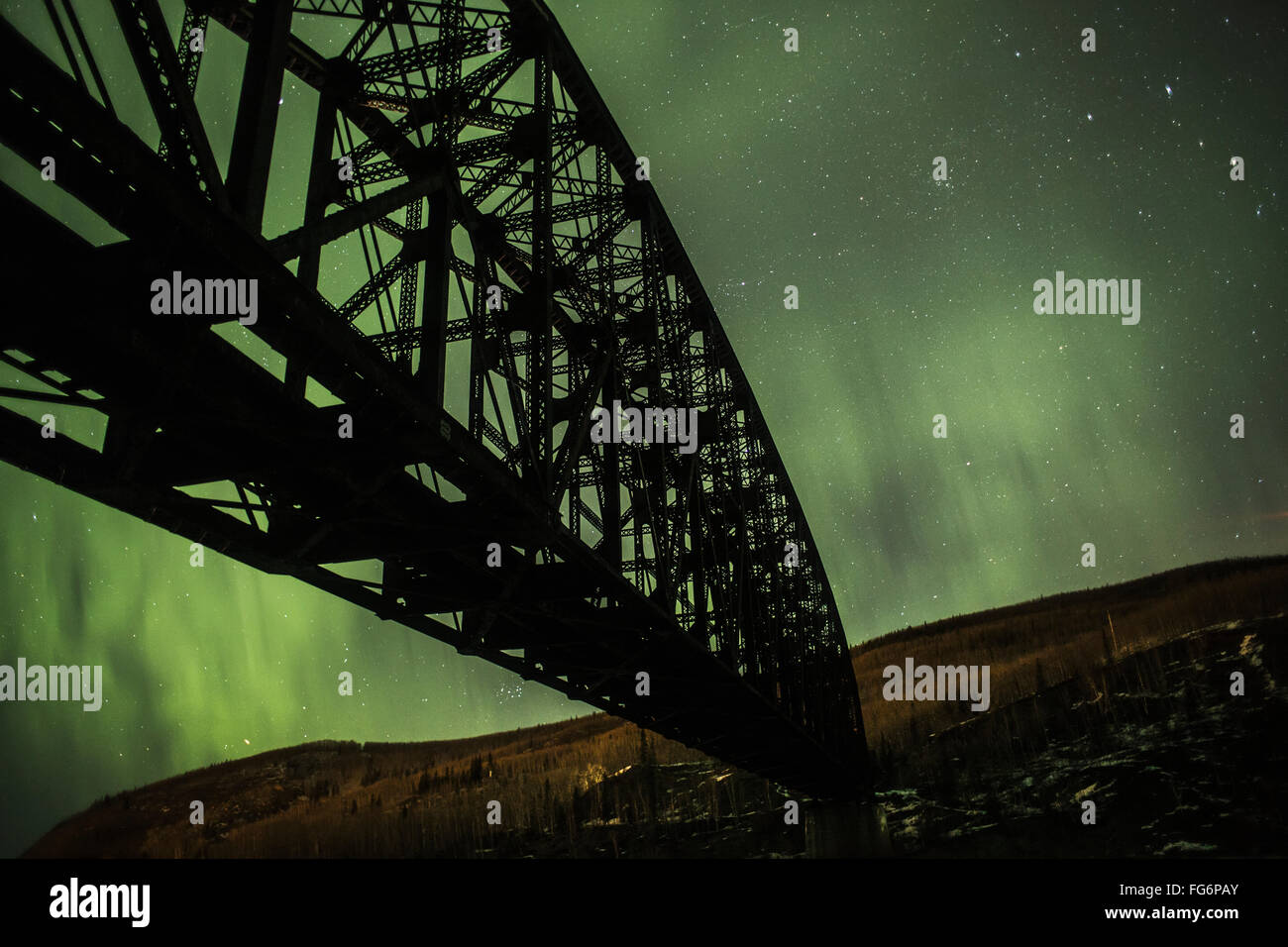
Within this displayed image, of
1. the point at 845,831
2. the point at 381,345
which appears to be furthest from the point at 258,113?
the point at 845,831

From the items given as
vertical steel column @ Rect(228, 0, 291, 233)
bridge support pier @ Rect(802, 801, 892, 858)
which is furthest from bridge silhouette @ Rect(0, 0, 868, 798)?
bridge support pier @ Rect(802, 801, 892, 858)

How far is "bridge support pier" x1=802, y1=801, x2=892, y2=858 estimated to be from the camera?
2831 cm

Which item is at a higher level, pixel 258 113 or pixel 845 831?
pixel 258 113

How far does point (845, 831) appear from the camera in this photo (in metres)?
29.9

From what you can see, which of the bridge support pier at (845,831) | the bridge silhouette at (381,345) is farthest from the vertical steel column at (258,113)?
the bridge support pier at (845,831)

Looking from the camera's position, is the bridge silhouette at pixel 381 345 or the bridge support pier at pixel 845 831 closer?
the bridge silhouette at pixel 381 345

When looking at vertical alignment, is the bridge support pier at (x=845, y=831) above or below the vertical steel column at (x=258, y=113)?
below

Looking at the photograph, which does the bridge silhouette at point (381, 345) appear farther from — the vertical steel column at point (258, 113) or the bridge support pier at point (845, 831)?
the bridge support pier at point (845, 831)

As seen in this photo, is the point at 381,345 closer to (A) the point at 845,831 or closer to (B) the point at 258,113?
(B) the point at 258,113

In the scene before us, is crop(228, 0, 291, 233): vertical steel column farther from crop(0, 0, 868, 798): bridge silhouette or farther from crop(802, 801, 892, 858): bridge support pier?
crop(802, 801, 892, 858): bridge support pier

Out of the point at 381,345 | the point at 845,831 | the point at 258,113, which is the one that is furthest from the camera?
the point at 845,831

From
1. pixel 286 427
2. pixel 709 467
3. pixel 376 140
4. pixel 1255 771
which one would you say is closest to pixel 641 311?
pixel 709 467

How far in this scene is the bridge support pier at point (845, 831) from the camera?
92.9 ft

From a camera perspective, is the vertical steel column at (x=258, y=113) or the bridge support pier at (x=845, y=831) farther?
the bridge support pier at (x=845, y=831)
